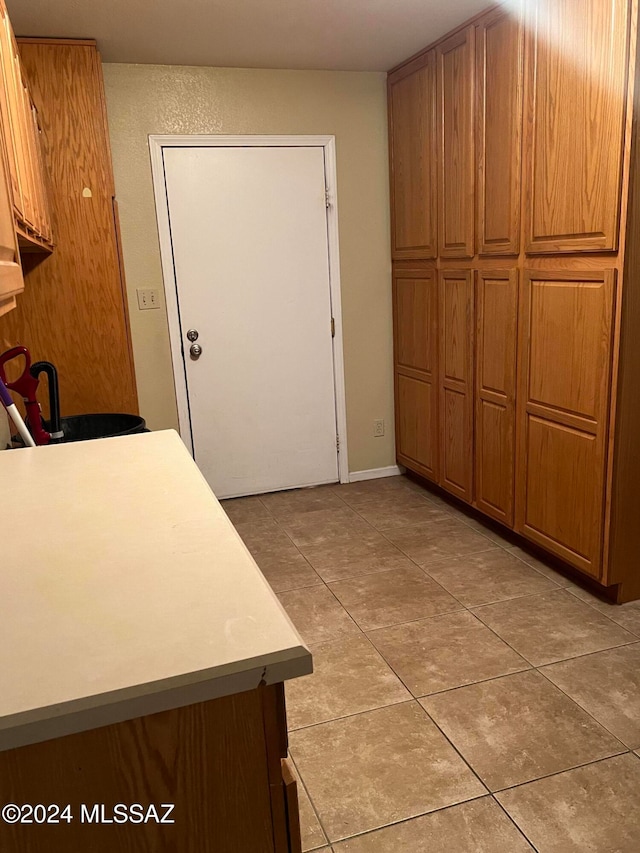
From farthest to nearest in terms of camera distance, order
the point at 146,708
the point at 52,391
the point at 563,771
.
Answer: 1. the point at 52,391
2. the point at 563,771
3. the point at 146,708

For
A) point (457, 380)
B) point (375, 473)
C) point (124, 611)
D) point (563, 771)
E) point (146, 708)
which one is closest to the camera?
point (146, 708)

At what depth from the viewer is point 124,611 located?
0.96 metres

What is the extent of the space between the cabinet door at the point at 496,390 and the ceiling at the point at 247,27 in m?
1.16

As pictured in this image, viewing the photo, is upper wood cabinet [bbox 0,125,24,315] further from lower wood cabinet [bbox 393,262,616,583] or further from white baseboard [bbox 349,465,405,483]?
white baseboard [bbox 349,465,405,483]

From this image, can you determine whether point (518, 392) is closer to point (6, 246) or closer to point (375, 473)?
point (375, 473)

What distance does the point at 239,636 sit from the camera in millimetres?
886

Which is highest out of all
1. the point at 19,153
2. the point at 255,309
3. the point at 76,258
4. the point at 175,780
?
the point at 19,153

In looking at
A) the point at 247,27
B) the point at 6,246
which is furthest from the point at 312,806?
the point at 247,27

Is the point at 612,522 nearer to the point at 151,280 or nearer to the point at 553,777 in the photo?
the point at 553,777

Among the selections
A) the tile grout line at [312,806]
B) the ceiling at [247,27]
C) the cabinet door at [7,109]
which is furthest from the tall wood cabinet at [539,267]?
the cabinet door at [7,109]

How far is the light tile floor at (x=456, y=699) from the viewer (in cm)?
168

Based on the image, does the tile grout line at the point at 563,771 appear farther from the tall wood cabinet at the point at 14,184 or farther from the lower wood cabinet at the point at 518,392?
the tall wood cabinet at the point at 14,184

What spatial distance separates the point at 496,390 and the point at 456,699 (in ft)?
4.91

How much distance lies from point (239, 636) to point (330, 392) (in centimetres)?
331
